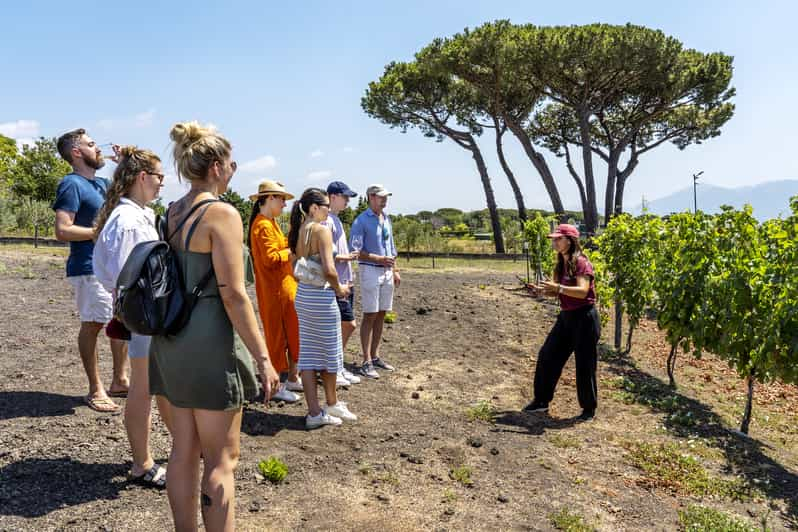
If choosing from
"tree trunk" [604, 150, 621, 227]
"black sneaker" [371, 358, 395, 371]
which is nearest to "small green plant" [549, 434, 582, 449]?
"black sneaker" [371, 358, 395, 371]

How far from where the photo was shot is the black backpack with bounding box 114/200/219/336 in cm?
221

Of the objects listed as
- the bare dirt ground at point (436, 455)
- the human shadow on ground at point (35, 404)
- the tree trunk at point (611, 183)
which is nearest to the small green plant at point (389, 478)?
the bare dirt ground at point (436, 455)

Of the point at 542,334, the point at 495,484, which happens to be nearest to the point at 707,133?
the point at 542,334

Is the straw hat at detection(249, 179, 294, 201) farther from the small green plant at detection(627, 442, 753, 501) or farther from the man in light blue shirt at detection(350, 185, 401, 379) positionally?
the small green plant at detection(627, 442, 753, 501)

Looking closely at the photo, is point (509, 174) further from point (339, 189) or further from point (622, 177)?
point (339, 189)

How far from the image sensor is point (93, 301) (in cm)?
406

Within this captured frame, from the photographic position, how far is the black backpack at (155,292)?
2.21 metres

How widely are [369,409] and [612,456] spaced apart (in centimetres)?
198

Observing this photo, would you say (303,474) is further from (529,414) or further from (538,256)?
(538,256)

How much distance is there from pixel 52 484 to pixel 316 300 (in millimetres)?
→ 2004

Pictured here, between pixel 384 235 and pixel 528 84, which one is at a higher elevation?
pixel 528 84

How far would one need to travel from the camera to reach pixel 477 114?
2991 centimetres

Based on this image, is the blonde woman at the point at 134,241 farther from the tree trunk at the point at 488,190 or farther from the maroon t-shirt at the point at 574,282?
the tree trunk at the point at 488,190

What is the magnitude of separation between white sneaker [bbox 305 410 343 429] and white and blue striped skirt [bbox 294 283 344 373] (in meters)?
0.35
